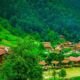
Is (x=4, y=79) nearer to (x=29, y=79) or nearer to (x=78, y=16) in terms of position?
(x=29, y=79)

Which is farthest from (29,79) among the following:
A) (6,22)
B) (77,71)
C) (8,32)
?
(6,22)

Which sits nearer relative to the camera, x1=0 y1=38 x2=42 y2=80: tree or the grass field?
x1=0 y1=38 x2=42 y2=80: tree

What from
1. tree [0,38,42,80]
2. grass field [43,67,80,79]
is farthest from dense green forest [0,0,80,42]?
tree [0,38,42,80]

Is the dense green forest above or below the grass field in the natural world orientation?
above

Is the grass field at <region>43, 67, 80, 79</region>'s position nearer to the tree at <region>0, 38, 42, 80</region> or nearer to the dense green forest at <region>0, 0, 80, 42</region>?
the tree at <region>0, 38, 42, 80</region>

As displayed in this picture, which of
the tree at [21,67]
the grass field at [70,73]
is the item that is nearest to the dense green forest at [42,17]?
the grass field at [70,73]

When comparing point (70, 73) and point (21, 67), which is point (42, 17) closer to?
point (70, 73)
